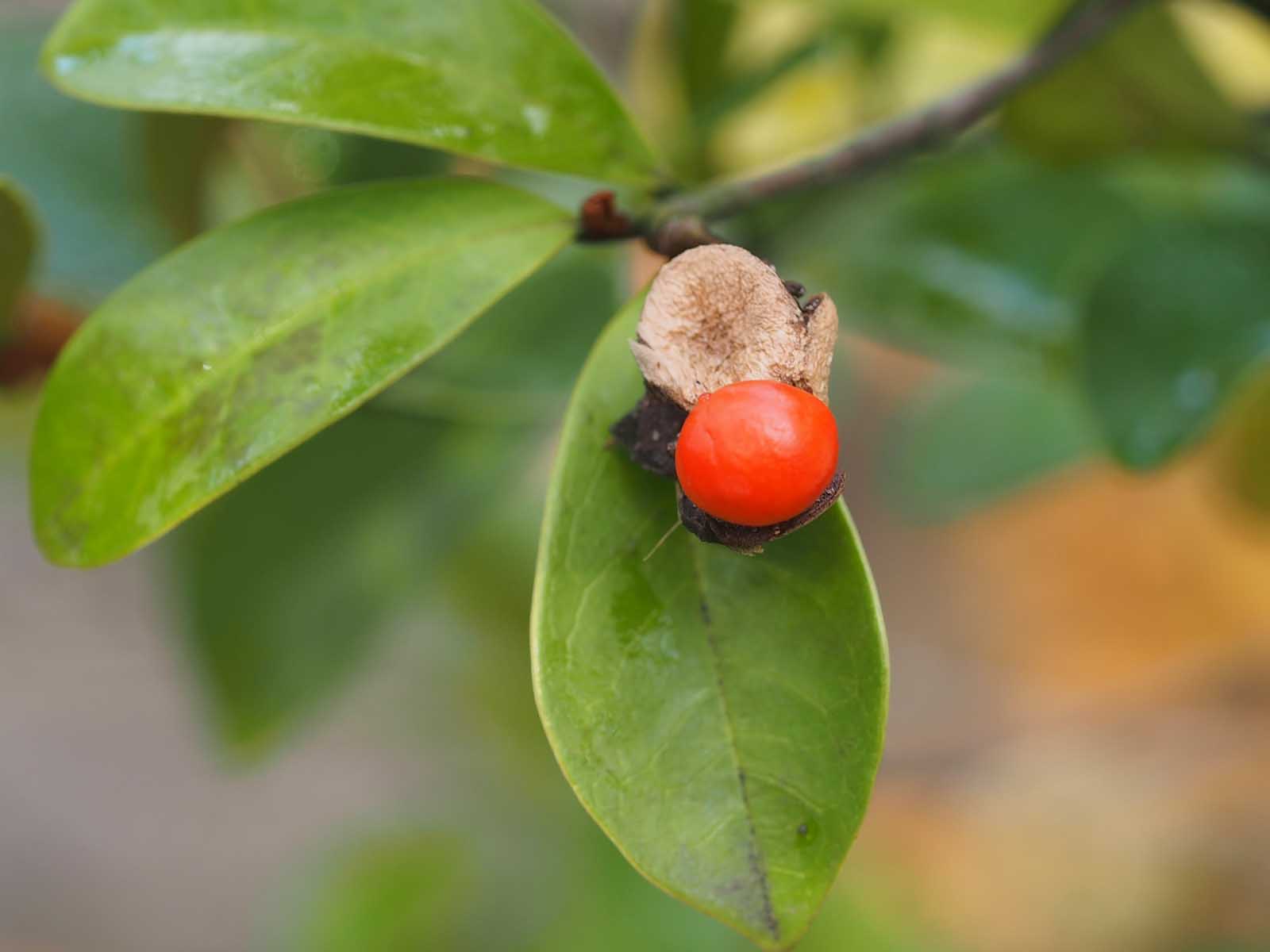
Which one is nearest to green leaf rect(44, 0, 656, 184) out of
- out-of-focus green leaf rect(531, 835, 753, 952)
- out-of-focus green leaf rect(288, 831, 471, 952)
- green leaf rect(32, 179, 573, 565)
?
green leaf rect(32, 179, 573, 565)

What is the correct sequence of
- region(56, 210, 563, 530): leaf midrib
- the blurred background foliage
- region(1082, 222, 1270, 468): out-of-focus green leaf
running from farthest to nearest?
the blurred background foliage < region(1082, 222, 1270, 468): out-of-focus green leaf < region(56, 210, 563, 530): leaf midrib

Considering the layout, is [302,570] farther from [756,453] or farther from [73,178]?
[756,453]

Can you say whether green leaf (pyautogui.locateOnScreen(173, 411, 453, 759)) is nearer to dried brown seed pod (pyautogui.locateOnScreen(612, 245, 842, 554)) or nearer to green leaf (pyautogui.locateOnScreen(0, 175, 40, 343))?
green leaf (pyautogui.locateOnScreen(0, 175, 40, 343))

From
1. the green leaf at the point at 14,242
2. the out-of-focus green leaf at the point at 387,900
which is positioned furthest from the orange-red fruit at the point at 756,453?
the out-of-focus green leaf at the point at 387,900

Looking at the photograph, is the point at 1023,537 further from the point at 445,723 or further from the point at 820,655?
the point at 820,655

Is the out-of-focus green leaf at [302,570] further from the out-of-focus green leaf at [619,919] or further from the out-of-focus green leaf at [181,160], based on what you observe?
the out-of-focus green leaf at [619,919]
